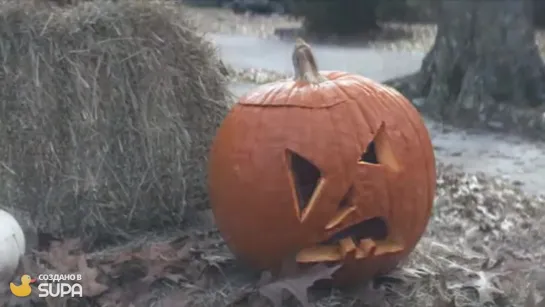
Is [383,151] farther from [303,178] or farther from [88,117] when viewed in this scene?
[88,117]

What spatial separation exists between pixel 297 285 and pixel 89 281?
0.70 m

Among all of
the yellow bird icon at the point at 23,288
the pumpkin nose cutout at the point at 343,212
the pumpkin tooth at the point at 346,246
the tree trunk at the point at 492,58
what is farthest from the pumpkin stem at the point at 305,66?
the tree trunk at the point at 492,58

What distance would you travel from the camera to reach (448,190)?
4547 mm

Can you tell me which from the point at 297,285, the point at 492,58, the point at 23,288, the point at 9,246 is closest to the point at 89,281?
the point at 23,288

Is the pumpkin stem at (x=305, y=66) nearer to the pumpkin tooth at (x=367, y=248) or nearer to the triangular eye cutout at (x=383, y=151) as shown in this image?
the triangular eye cutout at (x=383, y=151)

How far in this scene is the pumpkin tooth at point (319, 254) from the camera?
9.45 ft

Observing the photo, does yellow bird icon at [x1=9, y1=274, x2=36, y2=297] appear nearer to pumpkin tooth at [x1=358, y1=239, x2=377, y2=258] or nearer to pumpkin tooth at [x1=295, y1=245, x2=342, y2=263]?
pumpkin tooth at [x1=295, y1=245, x2=342, y2=263]

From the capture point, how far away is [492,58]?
273 inches

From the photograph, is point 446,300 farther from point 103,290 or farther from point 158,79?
point 158,79

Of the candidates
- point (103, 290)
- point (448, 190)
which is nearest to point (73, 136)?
point (103, 290)

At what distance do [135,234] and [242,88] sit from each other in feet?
15.6

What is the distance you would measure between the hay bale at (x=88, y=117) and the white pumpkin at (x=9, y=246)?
1.28ft

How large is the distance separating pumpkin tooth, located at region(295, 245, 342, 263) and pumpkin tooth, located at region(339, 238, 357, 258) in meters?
0.02

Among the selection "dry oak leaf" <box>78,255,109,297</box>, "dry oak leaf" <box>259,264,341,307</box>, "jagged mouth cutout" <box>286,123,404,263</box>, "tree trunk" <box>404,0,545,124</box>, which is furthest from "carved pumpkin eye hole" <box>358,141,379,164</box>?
"tree trunk" <box>404,0,545,124</box>
